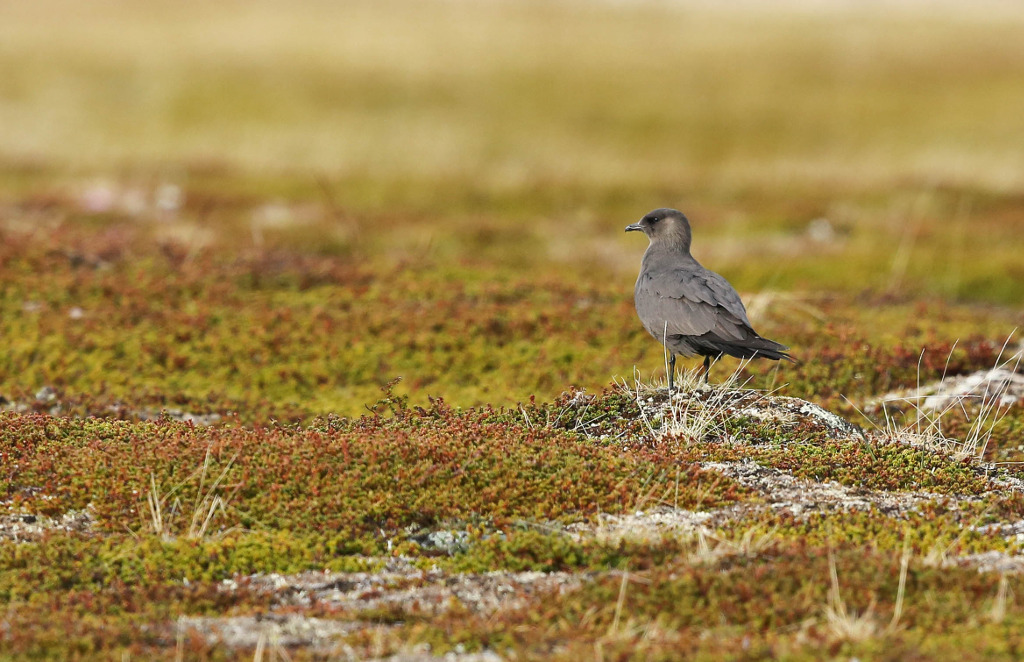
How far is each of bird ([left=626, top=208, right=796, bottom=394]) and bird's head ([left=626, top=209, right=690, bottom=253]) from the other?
0.18 metres

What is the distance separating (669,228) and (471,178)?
A: 2010cm

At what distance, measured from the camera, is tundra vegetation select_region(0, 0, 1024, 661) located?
237 inches

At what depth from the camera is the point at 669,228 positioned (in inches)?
404

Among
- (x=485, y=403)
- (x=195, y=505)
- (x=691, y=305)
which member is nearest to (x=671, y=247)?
(x=691, y=305)

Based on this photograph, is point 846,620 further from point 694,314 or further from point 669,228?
point 669,228

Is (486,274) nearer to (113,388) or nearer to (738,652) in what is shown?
(113,388)

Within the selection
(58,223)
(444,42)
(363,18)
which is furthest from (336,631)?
(363,18)

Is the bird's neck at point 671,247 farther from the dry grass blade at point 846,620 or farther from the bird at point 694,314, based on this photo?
the dry grass blade at point 846,620

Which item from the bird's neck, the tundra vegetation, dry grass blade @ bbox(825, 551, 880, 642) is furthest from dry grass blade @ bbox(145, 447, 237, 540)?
the bird's neck

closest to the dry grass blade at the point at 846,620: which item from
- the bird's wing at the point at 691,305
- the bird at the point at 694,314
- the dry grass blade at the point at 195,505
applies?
the bird at the point at 694,314

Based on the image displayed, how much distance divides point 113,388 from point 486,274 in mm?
6614

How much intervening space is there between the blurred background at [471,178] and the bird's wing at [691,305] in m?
2.84

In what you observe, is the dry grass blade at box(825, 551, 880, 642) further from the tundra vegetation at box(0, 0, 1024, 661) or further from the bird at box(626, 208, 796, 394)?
the bird at box(626, 208, 796, 394)

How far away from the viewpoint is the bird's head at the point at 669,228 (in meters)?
10.2
